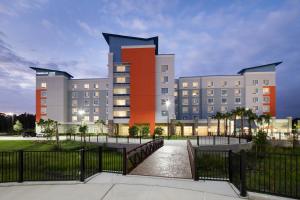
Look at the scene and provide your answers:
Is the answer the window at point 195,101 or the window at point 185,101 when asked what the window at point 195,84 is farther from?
the window at point 185,101

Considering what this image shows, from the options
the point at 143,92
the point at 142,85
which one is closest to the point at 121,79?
the point at 142,85

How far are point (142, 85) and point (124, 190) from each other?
56462 millimetres

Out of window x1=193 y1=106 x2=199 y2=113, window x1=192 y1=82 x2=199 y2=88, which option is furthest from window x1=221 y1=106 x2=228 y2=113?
window x1=192 y1=82 x2=199 y2=88

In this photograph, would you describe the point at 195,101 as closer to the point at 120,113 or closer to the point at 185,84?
the point at 185,84

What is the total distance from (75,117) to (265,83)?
5973cm

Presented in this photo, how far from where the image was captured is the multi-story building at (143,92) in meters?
65.0

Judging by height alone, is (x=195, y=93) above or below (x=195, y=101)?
A: above

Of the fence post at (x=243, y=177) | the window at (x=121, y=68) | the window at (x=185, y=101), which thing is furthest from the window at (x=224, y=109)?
the fence post at (x=243, y=177)

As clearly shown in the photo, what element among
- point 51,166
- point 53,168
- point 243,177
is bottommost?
point 51,166

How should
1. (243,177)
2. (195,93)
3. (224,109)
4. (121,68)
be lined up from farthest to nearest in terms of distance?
(195,93) < (224,109) < (121,68) < (243,177)

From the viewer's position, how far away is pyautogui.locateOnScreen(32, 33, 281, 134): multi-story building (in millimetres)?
65000

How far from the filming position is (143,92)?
65062 millimetres

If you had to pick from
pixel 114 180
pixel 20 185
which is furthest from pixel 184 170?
pixel 20 185

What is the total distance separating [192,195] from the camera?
871cm
